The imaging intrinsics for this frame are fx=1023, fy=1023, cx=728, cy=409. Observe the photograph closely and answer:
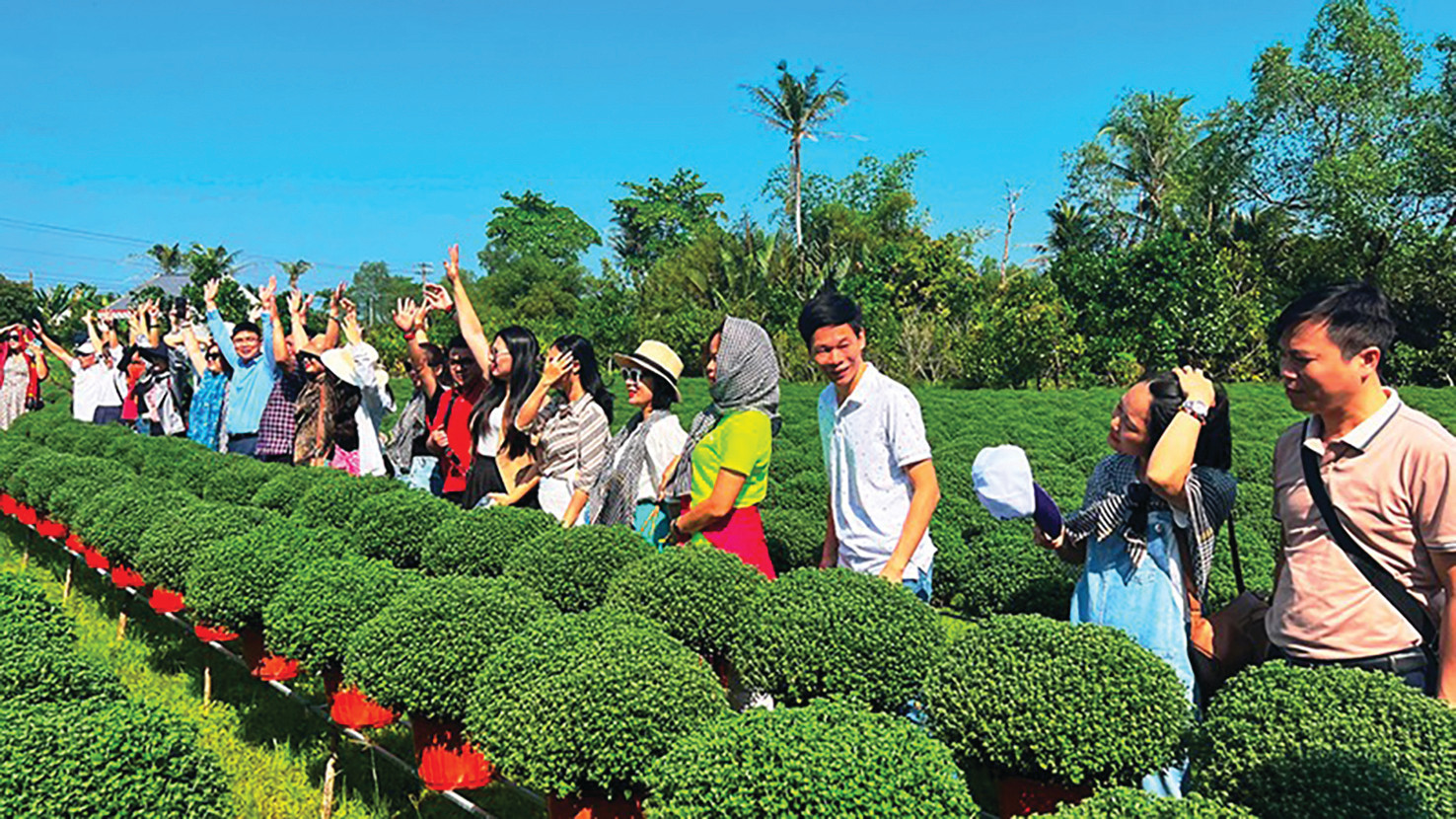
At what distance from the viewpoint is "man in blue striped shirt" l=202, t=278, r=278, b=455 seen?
7351mm

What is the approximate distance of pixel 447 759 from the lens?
3070 mm

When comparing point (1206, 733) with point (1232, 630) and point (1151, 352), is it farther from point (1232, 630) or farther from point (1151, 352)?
point (1151, 352)

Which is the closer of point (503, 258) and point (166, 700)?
point (166, 700)

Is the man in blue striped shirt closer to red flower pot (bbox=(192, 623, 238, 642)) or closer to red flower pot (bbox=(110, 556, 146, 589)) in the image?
red flower pot (bbox=(110, 556, 146, 589))

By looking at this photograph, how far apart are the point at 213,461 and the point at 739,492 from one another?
5.01m

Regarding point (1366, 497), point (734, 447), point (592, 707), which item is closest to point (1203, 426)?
point (1366, 497)

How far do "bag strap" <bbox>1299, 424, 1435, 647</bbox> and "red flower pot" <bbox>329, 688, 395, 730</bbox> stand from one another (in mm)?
2860

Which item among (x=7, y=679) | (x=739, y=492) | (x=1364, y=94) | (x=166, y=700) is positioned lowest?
(x=166, y=700)

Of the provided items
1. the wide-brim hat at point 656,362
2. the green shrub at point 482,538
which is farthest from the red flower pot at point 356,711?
the wide-brim hat at point 656,362

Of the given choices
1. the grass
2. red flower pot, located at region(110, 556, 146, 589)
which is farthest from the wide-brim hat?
red flower pot, located at region(110, 556, 146, 589)

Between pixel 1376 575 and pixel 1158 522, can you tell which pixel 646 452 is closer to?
pixel 1158 522

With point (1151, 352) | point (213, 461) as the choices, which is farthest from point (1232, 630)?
point (1151, 352)

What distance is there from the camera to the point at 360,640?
3299 millimetres

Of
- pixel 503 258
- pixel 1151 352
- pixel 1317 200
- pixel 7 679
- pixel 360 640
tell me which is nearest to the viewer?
pixel 7 679
